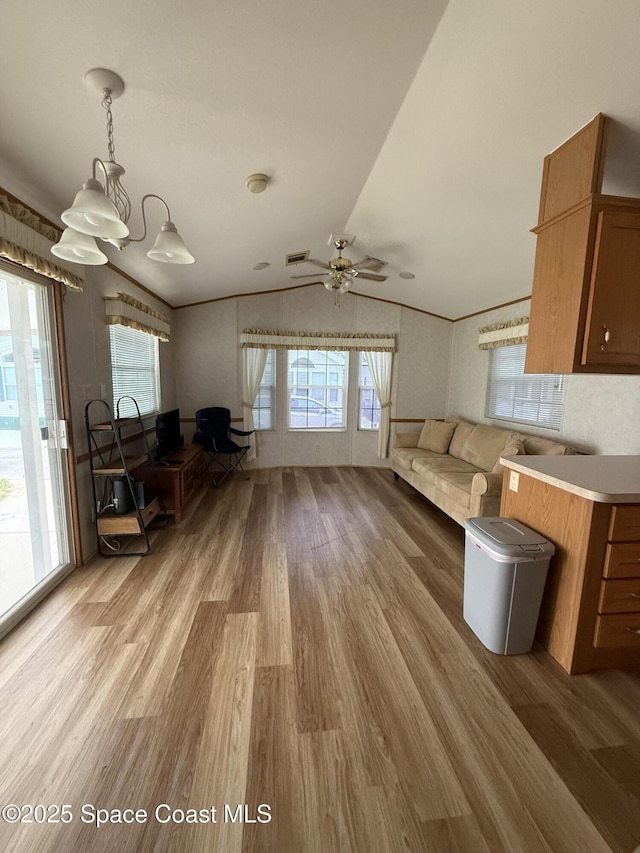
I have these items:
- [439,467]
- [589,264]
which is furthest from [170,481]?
[589,264]

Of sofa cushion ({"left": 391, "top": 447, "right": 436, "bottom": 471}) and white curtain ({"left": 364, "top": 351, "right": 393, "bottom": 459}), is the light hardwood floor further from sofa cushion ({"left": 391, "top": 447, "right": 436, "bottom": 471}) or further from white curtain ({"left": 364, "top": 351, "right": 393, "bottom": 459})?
white curtain ({"left": 364, "top": 351, "right": 393, "bottom": 459})

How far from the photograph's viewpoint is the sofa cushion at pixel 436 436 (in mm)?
4723

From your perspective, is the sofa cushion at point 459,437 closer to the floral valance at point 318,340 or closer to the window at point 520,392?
the window at point 520,392

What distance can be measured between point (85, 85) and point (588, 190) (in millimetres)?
2224

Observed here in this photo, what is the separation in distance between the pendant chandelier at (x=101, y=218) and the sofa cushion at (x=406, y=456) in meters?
3.58

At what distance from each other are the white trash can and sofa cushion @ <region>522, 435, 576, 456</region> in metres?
1.42

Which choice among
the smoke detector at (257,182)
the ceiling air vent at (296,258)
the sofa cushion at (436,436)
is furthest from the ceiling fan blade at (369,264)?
the sofa cushion at (436,436)

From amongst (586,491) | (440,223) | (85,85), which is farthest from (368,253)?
(586,491)

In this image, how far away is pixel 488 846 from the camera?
1081 millimetres

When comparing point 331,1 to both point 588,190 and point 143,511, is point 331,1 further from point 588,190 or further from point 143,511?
point 143,511

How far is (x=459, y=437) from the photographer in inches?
179

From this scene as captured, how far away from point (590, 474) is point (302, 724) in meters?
1.78

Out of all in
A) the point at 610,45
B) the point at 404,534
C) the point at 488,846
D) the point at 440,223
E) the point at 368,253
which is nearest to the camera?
the point at 488,846

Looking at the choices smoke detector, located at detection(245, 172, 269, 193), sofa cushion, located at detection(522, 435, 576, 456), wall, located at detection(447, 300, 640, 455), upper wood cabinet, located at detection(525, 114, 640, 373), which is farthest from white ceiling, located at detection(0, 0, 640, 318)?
sofa cushion, located at detection(522, 435, 576, 456)
